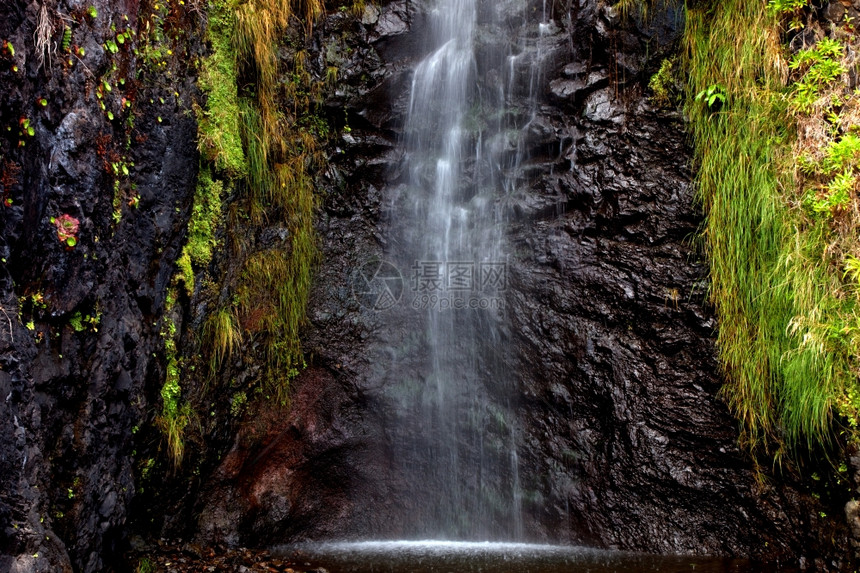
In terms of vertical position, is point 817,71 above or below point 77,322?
above

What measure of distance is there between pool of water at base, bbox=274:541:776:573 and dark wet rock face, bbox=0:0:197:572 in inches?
57.0

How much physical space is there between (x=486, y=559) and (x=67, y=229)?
3.44 m

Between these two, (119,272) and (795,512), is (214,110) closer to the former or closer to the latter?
(119,272)

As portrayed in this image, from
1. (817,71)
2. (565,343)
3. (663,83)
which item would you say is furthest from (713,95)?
(565,343)

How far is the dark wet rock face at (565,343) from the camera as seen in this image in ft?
13.4

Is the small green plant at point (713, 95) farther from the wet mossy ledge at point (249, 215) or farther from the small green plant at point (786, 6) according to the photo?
the wet mossy ledge at point (249, 215)

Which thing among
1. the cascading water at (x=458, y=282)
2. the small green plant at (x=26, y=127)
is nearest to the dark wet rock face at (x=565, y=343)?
the cascading water at (x=458, y=282)

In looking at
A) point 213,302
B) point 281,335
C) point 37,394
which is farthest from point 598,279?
point 37,394

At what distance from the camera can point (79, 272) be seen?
299 centimetres

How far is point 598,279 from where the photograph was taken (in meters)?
4.58

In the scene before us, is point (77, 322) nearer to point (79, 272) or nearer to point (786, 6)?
point (79, 272)

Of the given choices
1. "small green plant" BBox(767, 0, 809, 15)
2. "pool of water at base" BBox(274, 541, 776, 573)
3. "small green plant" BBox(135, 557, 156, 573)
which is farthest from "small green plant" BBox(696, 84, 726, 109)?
"small green plant" BBox(135, 557, 156, 573)

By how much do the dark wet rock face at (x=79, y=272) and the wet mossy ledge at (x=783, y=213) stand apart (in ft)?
13.2

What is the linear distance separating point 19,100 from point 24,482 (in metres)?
1.81
